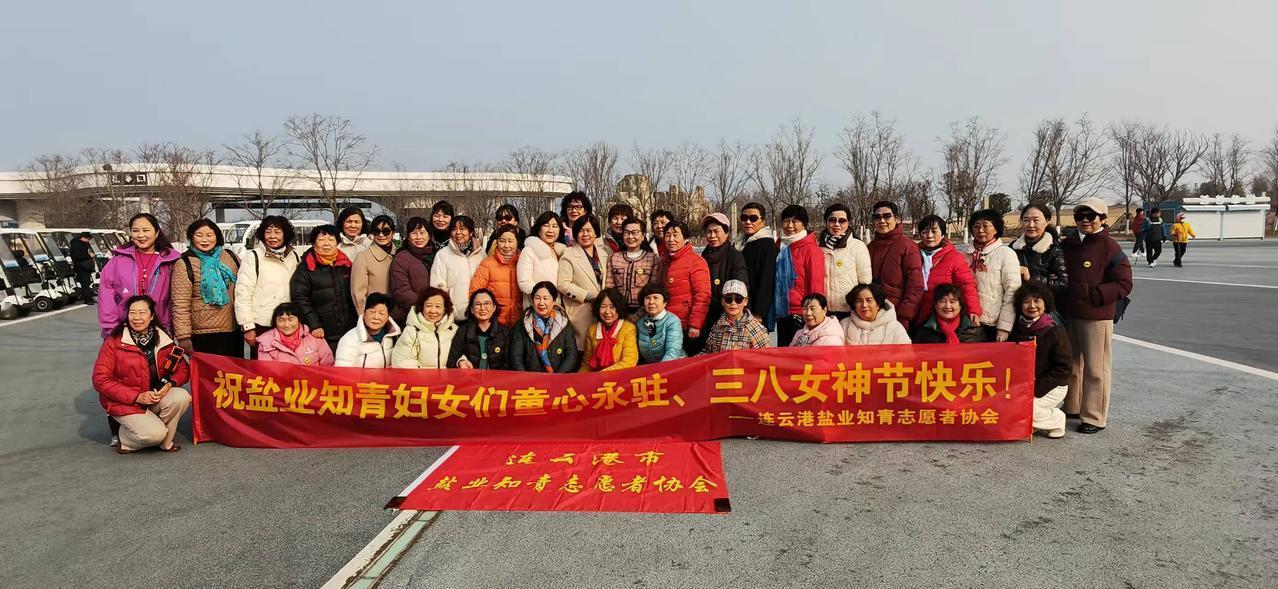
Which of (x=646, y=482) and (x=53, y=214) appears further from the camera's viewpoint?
(x=53, y=214)

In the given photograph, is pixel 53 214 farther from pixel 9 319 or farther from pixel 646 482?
pixel 646 482


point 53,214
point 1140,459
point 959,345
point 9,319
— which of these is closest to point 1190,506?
point 1140,459

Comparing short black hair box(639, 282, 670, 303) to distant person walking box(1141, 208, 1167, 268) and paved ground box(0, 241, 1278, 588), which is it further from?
distant person walking box(1141, 208, 1167, 268)

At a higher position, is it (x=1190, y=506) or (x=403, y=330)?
(x=403, y=330)

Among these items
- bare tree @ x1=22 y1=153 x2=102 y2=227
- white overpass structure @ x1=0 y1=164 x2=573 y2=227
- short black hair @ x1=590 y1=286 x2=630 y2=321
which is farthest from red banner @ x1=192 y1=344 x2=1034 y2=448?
bare tree @ x1=22 y1=153 x2=102 y2=227

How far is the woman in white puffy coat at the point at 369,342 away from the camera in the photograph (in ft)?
16.8

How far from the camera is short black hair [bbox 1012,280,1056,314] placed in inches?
188

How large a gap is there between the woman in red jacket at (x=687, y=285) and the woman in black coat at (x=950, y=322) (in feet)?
5.55

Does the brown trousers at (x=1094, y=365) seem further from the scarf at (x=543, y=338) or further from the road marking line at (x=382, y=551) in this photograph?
the road marking line at (x=382, y=551)

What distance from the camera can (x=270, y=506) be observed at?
153 inches

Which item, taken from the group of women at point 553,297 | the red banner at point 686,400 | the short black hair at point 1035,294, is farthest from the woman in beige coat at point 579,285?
the short black hair at point 1035,294

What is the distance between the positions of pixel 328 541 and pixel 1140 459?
15.6 ft

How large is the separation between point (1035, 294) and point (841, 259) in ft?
4.45

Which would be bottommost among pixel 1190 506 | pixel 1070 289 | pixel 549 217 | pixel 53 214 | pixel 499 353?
pixel 1190 506
